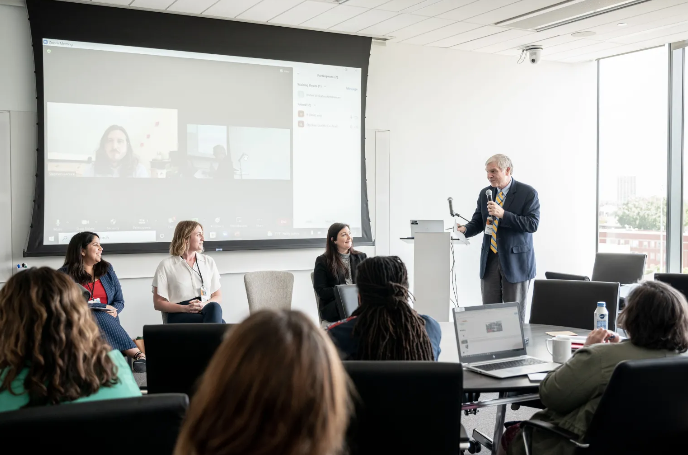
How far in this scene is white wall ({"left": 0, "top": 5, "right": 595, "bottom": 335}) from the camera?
570 cm

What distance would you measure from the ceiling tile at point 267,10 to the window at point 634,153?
4.05 m

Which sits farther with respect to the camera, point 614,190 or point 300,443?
point 614,190

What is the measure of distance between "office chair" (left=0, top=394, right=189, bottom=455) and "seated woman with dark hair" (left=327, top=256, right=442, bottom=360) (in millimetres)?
926

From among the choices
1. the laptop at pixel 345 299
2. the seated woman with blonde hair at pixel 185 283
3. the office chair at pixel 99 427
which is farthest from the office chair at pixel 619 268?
the office chair at pixel 99 427

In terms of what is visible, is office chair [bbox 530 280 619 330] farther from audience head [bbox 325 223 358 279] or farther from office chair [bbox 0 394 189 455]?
office chair [bbox 0 394 189 455]

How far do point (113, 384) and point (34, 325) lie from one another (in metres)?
0.27

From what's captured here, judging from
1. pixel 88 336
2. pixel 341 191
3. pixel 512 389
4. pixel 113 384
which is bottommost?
pixel 512 389

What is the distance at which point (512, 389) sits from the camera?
256cm

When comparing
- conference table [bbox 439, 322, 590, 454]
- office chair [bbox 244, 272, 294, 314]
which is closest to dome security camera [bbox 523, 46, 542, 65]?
office chair [bbox 244, 272, 294, 314]

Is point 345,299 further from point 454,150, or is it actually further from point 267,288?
point 454,150

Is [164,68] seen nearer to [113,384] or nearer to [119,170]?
[119,170]

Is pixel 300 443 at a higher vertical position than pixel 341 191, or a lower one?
lower

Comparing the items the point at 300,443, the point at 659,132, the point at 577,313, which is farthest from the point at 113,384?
the point at 659,132

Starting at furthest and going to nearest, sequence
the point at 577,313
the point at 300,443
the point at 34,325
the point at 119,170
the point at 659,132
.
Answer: the point at 659,132 < the point at 119,170 < the point at 577,313 < the point at 34,325 < the point at 300,443
